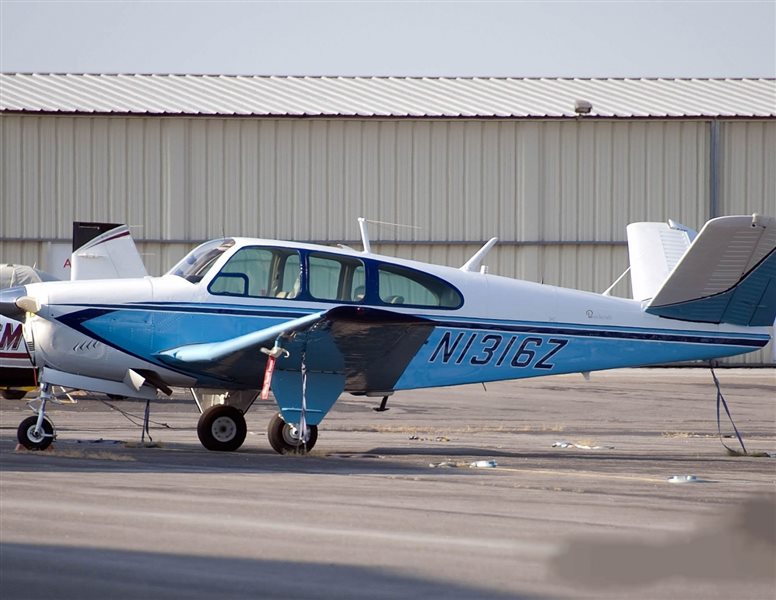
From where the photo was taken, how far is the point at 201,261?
1216 cm

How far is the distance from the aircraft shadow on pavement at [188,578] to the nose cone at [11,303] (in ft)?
19.5

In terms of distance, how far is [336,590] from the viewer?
5.35 m

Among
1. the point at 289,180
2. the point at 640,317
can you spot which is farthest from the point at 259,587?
the point at 289,180

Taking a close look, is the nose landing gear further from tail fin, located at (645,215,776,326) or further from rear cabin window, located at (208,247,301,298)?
tail fin, located at (645,215,776,326)

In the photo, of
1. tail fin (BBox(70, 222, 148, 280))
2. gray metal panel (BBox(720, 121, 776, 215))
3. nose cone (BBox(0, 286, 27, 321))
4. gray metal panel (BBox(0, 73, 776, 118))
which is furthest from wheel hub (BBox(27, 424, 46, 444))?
gray metal panel (BBox(720, 121, 776, 215))

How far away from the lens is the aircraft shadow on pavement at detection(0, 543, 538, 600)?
17.2ft

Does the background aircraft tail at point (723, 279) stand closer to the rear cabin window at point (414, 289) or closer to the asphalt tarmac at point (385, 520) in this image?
the asphalt tarmac at point (385, 520)

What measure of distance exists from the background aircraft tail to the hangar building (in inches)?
714

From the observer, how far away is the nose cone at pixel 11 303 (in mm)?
11633

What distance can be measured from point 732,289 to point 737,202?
2088 centimetres

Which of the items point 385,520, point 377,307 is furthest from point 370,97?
point 385,520

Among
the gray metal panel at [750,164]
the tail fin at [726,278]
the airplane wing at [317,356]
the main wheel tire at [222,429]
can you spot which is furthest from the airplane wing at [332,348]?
the gray metal panel at [750,164]

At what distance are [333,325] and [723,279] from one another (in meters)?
4.60

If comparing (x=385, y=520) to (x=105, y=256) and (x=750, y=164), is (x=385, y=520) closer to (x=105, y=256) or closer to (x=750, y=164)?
(x=105, y=256)
